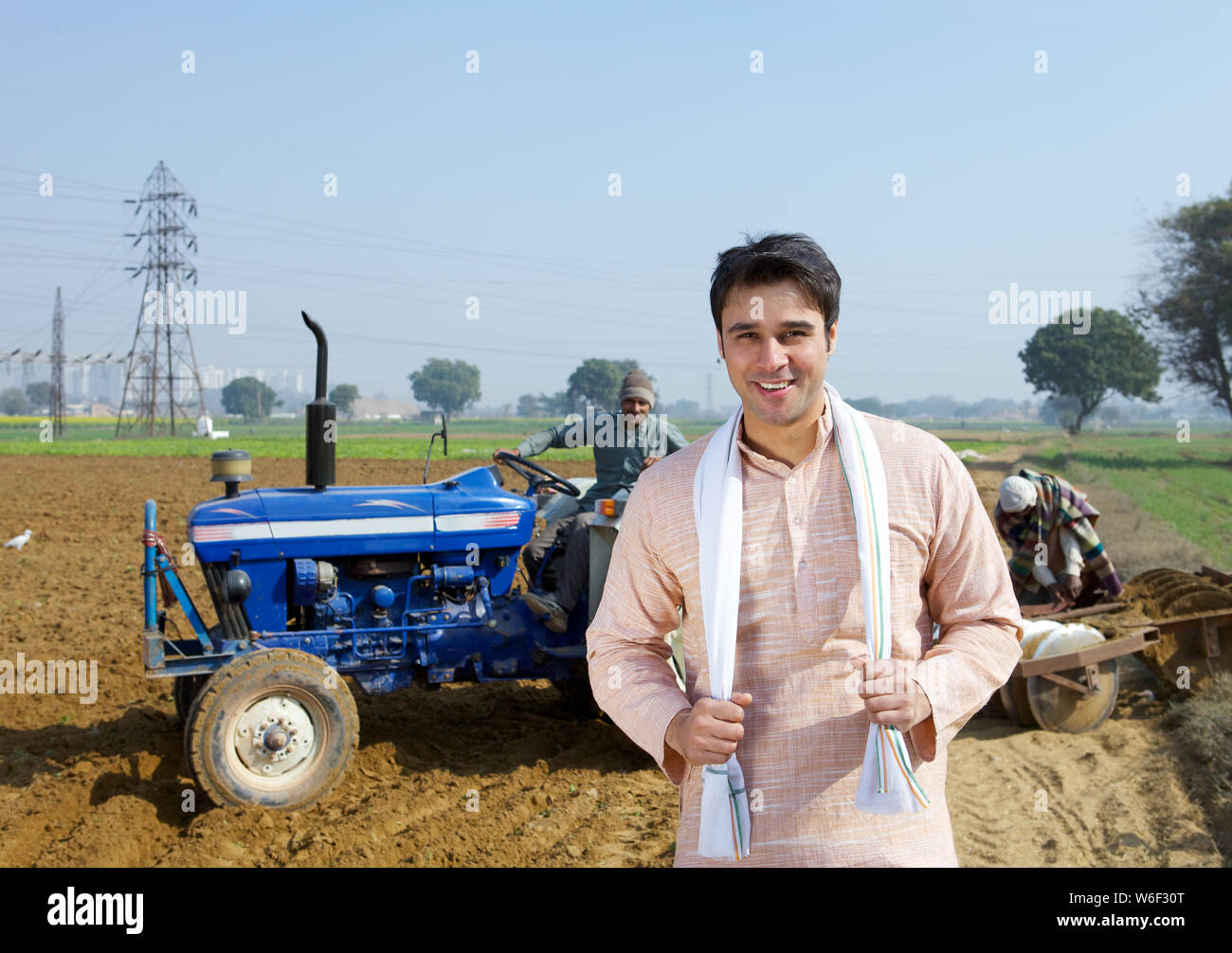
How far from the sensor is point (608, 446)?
653 centimetres

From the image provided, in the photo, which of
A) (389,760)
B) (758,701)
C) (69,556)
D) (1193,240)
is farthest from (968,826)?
(1193,240)

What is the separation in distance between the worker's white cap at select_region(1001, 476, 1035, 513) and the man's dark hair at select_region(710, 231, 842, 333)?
5.52 m

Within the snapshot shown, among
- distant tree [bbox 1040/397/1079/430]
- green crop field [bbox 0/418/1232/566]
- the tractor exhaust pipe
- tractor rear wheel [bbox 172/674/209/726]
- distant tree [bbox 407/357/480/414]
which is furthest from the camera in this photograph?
distant tree [bbox 1040/397/1079/430]

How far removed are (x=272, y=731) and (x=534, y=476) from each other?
2.22 meters

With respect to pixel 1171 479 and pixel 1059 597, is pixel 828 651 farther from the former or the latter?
pixel 1171 479

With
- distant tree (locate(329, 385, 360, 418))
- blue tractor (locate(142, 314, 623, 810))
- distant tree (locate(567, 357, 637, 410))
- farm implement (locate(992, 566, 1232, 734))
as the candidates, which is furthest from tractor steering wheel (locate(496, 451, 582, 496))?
distant tree (locate(329, 385, 360, 418))

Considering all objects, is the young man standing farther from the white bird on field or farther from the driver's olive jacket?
the white bird on field

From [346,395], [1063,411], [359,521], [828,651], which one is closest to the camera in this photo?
[828,651]

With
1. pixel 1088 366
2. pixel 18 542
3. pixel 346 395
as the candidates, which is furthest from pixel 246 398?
pixel 18 542

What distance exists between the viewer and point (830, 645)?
5.73 ft

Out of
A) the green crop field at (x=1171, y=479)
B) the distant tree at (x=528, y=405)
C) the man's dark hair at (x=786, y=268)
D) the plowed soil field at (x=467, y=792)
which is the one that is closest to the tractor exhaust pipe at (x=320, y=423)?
the plowed soil field at (x=467, y=792)

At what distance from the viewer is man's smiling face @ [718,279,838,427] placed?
1.78 m

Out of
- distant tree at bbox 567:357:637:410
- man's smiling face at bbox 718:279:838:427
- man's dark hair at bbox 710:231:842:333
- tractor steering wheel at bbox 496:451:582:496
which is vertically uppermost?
distant tree at bbox 567:357:637:410

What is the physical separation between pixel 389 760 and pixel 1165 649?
491cm
